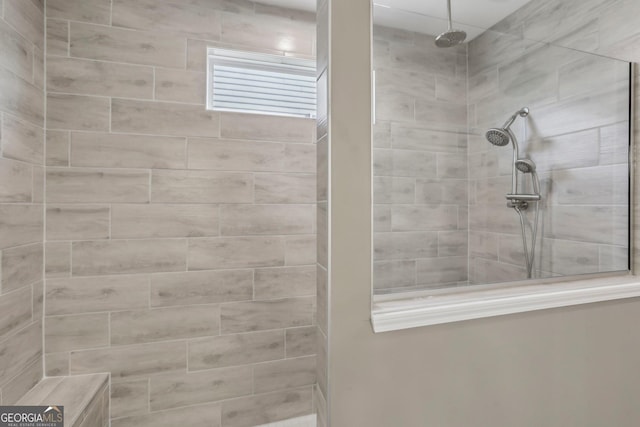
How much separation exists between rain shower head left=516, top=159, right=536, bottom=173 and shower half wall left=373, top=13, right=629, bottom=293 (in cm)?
3

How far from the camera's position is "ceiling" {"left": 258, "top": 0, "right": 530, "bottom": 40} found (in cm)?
125

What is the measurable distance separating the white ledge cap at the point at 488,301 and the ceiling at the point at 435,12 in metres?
0.97

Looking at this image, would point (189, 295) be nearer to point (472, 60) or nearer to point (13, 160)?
point (13, 160)

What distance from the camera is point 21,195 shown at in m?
1.44

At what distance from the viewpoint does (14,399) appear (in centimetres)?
136

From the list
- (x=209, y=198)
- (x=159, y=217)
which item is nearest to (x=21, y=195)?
(x=159, y=217)

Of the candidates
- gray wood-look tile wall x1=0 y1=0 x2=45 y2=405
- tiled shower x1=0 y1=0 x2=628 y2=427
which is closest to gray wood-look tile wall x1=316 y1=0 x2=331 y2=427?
tiled shower x1=0 y1=0 x2=628 y2=427

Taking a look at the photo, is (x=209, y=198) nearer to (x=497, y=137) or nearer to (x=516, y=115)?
(x=497, y=137)

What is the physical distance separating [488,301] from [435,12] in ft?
4.35

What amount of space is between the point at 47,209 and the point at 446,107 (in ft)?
6.84

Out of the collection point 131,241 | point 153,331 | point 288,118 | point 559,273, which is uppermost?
point 288,118

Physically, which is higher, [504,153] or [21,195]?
[504,153]

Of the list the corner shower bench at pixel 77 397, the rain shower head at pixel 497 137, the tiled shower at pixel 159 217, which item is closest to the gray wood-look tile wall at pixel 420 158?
the rain shower head at pixel 497 137

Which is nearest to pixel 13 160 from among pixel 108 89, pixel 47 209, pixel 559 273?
pixel 47 209
